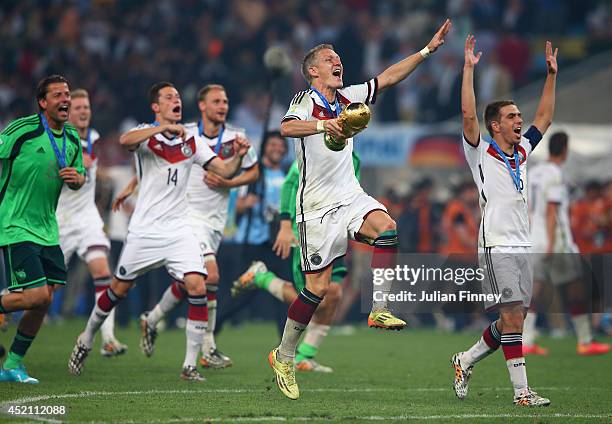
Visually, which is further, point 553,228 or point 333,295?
point 553,228

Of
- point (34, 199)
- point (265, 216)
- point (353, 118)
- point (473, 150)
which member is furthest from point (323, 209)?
point (265, 216)

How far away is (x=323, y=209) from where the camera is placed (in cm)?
962

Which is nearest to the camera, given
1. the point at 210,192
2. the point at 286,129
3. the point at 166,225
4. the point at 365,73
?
the point at 286,129

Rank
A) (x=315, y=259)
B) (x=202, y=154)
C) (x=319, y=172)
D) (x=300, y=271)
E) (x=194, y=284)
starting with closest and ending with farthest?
(x=315, y=259) → (x=319, y=172) → (x=194, y=284) → (x=202, y=154) → (x=300, y=271)

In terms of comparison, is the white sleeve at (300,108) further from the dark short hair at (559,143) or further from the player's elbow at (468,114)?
the dark short hair at (559,143)

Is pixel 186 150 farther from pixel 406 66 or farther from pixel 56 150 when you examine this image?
pixel 406 66

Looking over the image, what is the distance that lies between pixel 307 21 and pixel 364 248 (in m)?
7.86

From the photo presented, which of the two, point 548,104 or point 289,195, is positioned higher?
point 548,104

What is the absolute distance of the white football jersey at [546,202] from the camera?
585 inches

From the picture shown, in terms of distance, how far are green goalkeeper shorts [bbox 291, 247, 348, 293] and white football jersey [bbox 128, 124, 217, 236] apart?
172cm

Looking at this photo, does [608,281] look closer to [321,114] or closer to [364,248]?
[364,248]

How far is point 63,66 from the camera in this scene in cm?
2431

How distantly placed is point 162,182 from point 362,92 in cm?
246

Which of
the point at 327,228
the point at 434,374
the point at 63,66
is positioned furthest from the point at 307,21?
the point at 327,228
